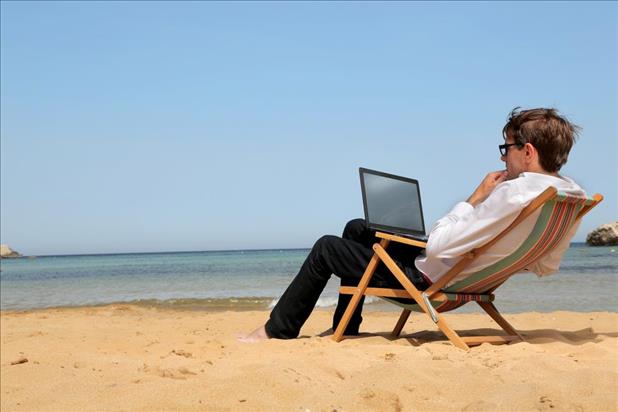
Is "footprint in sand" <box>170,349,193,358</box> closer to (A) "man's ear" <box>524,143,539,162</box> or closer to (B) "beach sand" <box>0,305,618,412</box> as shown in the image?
(B) "beach sand" <box>0,305,618,412</box>

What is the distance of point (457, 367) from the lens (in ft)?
9.95

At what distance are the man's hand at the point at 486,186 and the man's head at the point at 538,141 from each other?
0.07 meters

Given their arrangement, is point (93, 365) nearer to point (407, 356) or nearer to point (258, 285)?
point (407, 356)

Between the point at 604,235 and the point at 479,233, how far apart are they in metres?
30.9

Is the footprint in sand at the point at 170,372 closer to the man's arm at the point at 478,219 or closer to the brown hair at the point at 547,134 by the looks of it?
the man's arm at the point at 478,219

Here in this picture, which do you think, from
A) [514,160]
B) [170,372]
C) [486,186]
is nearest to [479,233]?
[486,186]

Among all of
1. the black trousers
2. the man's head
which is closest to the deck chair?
the black trousers

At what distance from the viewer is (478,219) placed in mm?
3551

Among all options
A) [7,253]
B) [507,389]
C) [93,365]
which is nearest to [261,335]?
[93,365]

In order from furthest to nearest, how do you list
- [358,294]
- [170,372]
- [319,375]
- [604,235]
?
[604,235]
[358,294]
[170,372]
[319,375]

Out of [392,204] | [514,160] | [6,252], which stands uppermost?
[514,160]

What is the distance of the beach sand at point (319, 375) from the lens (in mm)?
2586

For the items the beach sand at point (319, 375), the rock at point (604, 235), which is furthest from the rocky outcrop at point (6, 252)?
the beach sand at point (319, 375)

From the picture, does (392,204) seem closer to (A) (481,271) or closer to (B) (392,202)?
(B) (392,202)
